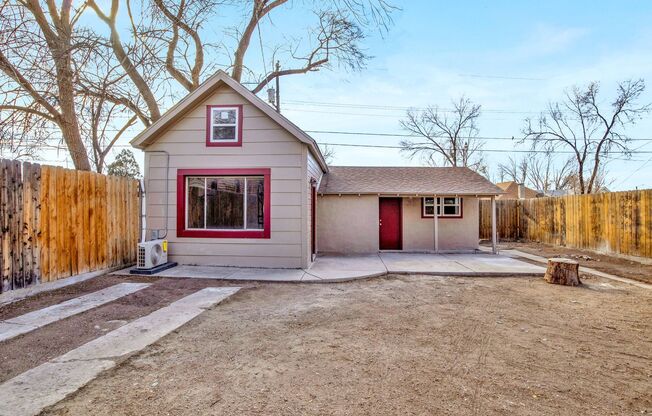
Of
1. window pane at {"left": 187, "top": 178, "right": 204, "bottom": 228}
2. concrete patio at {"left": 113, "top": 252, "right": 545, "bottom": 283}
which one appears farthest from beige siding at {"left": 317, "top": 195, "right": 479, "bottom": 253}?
window pane at {"left": 187, "top": 178, "right": 204, "bottom": 228}

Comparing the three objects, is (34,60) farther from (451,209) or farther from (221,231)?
(451,209)

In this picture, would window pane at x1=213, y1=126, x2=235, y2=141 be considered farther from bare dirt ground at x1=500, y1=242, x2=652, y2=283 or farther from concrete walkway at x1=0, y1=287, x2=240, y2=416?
bare dirt ground at x1=500, y1=242, x2=652, y2=283

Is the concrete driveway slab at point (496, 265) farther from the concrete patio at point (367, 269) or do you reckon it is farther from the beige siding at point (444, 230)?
the beige siding at point (444, 230)

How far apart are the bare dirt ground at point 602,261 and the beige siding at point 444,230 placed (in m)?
2.33

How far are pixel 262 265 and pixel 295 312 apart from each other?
3.54m

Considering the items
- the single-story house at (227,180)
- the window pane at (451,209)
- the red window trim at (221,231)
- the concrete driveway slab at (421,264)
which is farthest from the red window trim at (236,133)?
the window pane at (451,209)

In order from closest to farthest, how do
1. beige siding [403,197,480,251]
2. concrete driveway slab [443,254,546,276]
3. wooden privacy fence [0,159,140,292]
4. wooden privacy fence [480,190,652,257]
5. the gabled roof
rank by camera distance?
wooden privacy fence [0,159,140,292], the gabled roof, concrete driveway slab [443,254,546,276], wooden privacy fence [480,190,652,257], beige siding [403,197,480,251]

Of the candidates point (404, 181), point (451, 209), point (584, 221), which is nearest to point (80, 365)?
point (404, 181)

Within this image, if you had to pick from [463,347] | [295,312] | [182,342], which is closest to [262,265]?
[295,312]

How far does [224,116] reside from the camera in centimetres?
869

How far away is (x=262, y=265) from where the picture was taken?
8.53m

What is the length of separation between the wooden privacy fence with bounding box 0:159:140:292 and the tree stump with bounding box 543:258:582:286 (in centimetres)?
989

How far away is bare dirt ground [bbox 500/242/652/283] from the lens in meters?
8.49

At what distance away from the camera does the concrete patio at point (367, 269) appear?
298 inches
